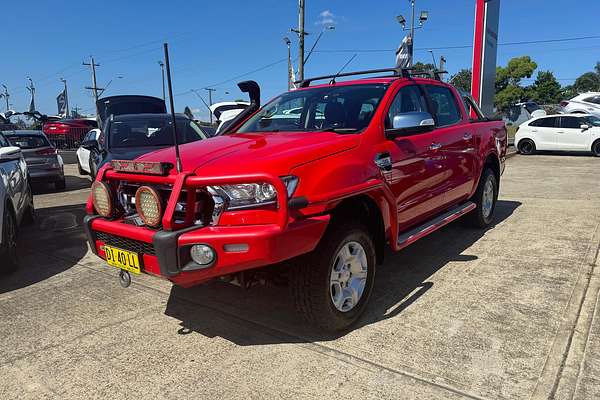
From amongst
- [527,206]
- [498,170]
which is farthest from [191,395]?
[527,206]

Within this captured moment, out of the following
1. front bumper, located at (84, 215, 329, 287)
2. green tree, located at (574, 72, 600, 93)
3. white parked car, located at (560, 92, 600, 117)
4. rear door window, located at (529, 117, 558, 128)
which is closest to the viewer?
front bumper, located at (84, 215, 329, 287)

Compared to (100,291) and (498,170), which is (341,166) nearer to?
(100,291)

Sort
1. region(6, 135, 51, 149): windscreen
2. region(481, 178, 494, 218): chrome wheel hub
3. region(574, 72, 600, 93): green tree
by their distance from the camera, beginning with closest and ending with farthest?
region(481, 178, 494, 218): chrome wheel hub
region(6, 135, 51, 149): windscreen
region(574, 72, 600, 93): green tree

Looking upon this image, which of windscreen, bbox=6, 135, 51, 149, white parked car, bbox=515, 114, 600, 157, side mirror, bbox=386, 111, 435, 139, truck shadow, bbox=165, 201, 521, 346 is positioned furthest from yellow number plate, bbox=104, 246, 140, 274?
white parked car, bbox=515, 114, 600, 157

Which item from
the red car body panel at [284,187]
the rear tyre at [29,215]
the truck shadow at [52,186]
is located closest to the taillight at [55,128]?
the truck shadow at [52,186]

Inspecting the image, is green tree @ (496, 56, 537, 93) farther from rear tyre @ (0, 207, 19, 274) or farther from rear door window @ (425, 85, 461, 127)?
rear tyre @ (0, 207, 19, 274)

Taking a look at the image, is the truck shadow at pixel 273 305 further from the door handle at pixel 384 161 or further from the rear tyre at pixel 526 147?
the rear tyre at pixel 526 147

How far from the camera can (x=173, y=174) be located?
9.14ft

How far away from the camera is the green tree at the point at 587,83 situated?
9894 centimetres

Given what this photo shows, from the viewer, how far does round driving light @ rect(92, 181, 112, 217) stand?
10.2ft

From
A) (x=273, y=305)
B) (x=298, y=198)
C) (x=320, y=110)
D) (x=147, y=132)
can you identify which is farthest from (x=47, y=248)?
(x=298, y=198)

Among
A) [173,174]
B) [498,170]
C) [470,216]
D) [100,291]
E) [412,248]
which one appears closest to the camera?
[173,174]

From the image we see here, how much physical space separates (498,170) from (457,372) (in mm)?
4087

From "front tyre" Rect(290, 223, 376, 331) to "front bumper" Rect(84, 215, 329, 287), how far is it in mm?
178
